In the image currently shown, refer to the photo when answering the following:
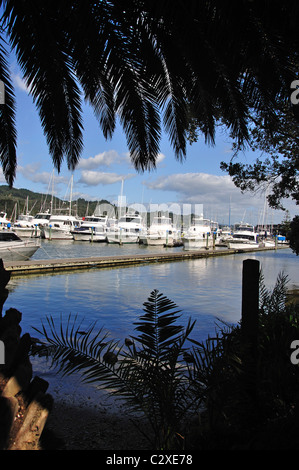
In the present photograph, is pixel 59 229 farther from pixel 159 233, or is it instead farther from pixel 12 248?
pixel 12 248

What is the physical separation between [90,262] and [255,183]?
499 inches

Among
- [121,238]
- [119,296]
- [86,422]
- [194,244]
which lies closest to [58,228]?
[121,238]

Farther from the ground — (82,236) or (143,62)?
(143,62)

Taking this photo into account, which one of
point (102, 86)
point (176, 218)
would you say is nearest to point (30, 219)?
point (176, 218)

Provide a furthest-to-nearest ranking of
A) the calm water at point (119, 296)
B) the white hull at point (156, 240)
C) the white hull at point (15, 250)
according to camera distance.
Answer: the white hull at point (156, 240)
the white hull at point (15, 250)
the calm water at point (119, 296)

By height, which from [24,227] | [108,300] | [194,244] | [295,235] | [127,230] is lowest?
[108,300]

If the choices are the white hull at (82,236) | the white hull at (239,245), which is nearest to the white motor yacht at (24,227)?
the white hull at (82,236)

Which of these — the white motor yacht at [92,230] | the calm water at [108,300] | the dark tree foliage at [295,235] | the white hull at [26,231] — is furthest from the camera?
the white motor yacht at [92,230]

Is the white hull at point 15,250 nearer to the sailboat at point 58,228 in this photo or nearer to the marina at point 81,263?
the marina at point 81,263

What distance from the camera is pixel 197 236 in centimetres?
4719

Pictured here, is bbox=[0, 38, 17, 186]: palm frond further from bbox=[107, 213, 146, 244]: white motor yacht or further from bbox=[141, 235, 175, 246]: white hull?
bbox=[107, 213, 146, 244]: white motor yacht

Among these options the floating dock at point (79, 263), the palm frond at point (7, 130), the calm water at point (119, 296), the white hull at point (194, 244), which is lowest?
the calm water at point (119, 296)

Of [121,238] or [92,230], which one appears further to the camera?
[121,238]

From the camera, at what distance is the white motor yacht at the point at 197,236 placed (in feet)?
149
